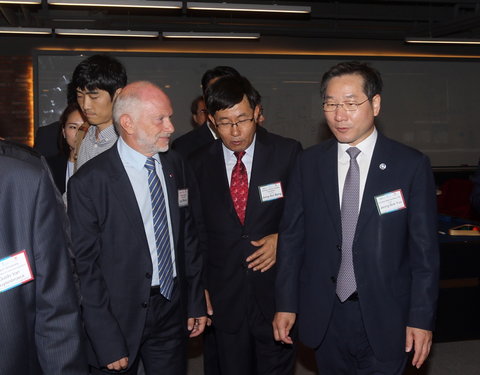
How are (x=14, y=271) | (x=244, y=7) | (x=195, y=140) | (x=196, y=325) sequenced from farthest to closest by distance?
(x=244, y=7)
(x=195, y=140)
(x=196, y=325)
(x=14, y=271)

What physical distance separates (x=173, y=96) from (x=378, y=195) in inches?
287

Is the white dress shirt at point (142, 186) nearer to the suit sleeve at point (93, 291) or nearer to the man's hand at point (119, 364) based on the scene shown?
the suit sleeve at point (93, 291)

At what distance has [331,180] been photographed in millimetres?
2375

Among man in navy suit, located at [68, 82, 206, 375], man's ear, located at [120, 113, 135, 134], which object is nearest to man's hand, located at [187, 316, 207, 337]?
man in navy suit, located at [68, 82, 206, 375]

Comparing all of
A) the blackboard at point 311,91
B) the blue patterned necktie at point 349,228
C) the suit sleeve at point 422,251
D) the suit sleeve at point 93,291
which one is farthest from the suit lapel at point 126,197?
the blackboard at point 311,91

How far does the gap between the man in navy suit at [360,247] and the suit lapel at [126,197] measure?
0.61 meters

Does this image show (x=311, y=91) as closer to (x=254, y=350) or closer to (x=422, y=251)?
(x=254, y=350)

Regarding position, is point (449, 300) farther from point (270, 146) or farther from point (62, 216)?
point (62, 216)

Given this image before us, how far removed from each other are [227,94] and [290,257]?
2.93ft

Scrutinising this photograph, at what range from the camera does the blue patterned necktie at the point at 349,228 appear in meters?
2.31

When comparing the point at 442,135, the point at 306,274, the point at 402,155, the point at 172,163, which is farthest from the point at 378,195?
the point at 442,135

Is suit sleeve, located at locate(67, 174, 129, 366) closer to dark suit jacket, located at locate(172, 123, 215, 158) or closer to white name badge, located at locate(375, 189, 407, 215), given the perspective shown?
white name badge, located at locate(375, 189, 407, 215)

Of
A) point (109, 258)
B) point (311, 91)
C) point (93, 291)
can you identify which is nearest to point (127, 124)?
point (109, 258)

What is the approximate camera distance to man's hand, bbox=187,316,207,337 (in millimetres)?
2645
